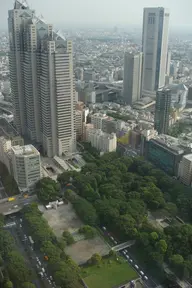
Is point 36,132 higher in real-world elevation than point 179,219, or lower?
higher

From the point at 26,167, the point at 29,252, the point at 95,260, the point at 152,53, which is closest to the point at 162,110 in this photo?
the point at 26,167

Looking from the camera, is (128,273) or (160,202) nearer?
(128,273)

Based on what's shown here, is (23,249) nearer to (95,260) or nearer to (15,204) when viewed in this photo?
(95,260)

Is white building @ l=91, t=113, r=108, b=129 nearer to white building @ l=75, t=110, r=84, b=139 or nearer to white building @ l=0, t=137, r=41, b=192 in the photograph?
white building @ l=75, t=110, r=84, b=139

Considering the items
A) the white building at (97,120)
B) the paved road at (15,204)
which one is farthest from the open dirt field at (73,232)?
the white building at (97,120)

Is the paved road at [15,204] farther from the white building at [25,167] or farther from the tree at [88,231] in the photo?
the tree at [88,231]

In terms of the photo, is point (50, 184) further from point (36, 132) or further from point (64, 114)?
point (36, 132)

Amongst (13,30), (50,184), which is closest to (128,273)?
(50,184)
